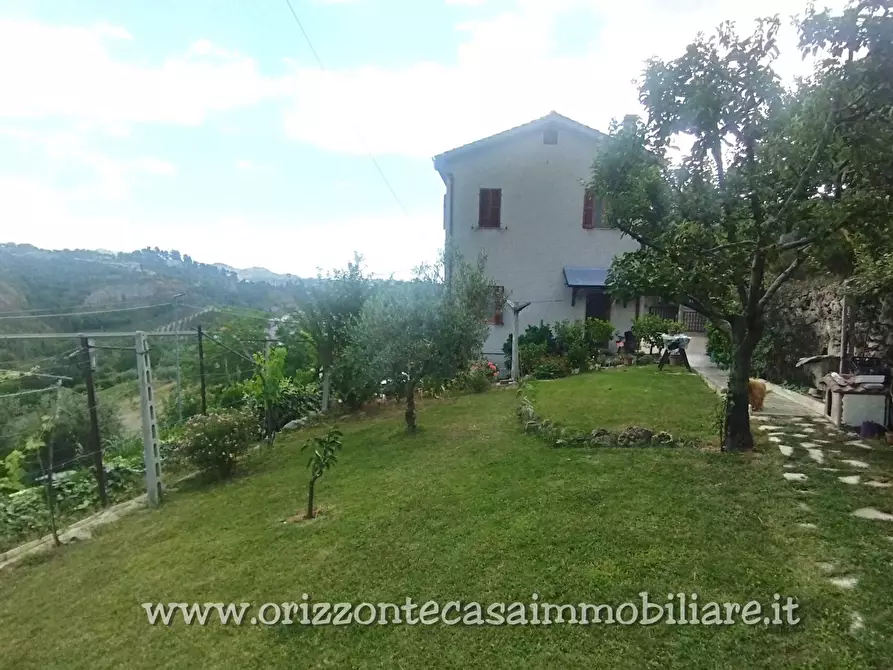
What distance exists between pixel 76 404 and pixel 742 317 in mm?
10059

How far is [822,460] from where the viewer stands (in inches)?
228

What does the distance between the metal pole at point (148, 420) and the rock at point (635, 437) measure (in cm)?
596

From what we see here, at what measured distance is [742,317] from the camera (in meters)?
6.20

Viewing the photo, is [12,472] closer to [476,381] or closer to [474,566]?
[474,566]

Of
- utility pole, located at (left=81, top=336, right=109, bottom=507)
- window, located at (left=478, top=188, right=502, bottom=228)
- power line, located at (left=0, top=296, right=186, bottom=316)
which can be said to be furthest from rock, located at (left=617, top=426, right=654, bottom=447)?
window, located at (left=478, top=188, right=502, bottom=228)

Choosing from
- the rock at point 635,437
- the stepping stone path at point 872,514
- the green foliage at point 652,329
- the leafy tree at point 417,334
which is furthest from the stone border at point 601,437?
the green foliage at point 652,329

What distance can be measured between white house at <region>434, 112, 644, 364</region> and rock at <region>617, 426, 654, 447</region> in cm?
986

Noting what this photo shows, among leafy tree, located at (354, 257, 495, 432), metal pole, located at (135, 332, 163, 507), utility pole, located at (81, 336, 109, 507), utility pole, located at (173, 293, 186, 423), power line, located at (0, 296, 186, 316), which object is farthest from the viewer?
utility pole, located at (173, 293, 186, 423)

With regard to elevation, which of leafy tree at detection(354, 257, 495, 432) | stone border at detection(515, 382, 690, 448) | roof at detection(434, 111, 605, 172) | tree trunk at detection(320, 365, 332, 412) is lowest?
tree trunk at detection(320, 365, 332, 412)

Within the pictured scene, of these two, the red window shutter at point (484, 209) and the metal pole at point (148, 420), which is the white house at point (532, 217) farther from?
the metal pole at point (148, 420)

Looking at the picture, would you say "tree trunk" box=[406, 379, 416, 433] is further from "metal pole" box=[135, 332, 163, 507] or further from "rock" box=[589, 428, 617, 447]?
"metal pole" box=[135, 332, 163, 507]

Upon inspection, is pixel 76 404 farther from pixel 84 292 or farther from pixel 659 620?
pixel 659 620

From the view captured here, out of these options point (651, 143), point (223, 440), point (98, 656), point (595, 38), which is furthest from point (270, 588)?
point (595, 38)

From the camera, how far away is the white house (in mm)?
16500
